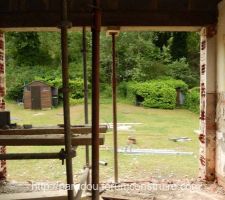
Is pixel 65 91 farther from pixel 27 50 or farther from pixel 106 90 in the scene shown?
pixel 27 50

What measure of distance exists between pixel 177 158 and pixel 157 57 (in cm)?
1400

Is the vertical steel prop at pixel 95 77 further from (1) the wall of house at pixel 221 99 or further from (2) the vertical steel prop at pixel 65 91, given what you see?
(1) the wall of house at pixel 221 99

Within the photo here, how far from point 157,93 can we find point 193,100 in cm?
200

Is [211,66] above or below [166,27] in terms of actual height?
below

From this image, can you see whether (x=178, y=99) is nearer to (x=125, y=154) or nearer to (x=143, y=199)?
(x=125, y=154)

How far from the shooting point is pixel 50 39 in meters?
22.4

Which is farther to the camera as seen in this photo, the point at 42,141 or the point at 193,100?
the point at 193,100

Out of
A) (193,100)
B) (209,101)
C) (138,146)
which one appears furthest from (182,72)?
(209,101)

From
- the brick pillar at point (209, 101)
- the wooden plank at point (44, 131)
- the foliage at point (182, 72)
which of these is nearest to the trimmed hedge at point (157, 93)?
the foliage at point (182, 72)

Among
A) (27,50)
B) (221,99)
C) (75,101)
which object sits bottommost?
(75,101)

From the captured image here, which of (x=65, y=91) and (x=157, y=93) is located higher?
(x=65, y=91)

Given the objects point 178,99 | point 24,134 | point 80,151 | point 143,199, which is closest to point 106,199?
point 143,199

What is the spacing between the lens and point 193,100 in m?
18.8

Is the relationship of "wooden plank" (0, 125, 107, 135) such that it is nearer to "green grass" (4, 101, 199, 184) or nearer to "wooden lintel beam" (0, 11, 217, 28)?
"wooden lintel beam" (0, 11, 217, 28)
